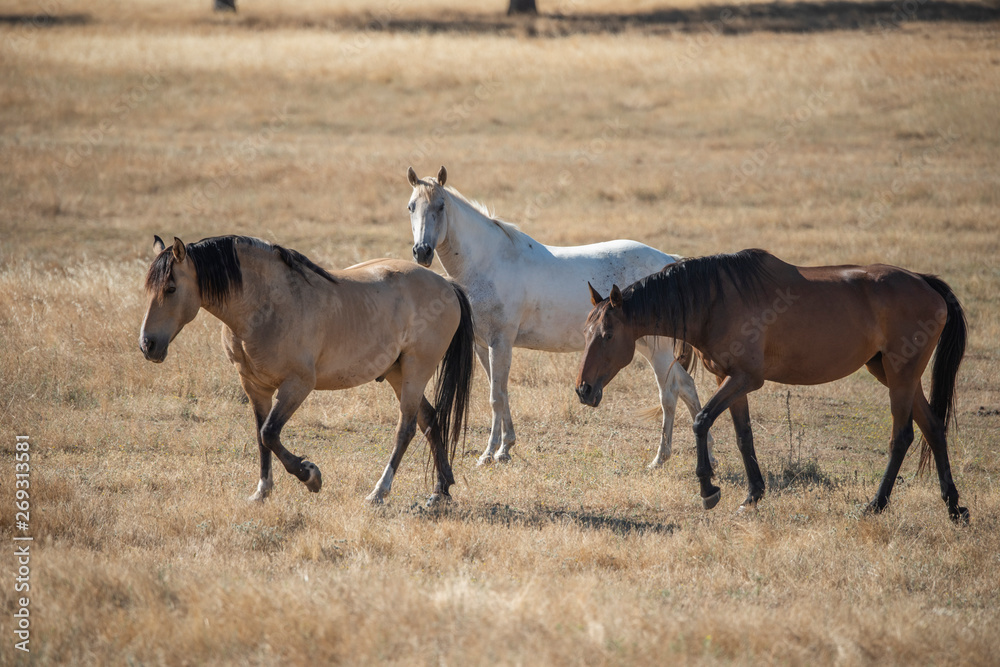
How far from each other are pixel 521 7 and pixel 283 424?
42.2 m

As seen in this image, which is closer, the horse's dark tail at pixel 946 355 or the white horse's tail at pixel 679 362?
the horse's dark tail at pixel 946 355

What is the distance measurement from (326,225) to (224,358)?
8067 mm

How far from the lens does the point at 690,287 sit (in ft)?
20.9

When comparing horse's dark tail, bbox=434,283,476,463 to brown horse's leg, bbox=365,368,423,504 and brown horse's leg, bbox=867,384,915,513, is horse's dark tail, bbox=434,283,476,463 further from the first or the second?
brown horse's leg, bbox=867,384,915,513

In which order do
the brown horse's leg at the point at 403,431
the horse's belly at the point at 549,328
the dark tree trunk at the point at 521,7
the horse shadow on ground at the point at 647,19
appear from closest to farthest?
the brown horse's leg at the point at 403,431 → the horse's belly at the point at 549,328 → the horse shadow on ground at the point at 647,19 → the dark tree trunk at the point at 521,7

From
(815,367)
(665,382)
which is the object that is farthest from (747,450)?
(665,382)

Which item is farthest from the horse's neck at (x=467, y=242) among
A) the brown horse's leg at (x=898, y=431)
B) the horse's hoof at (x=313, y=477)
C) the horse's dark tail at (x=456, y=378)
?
the brown horse's leg at (x=898, y=431)

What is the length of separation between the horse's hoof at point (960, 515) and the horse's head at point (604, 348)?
2625 millimetres

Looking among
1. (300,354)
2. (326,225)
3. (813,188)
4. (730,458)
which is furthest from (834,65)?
(300,354)

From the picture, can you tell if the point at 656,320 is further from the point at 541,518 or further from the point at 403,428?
the point at 403,428

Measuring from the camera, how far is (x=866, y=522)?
234 inches

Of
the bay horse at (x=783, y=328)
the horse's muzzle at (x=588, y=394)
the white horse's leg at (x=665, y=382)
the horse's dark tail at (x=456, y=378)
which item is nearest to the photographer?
the horse's muzzle at (x=588, y=394)

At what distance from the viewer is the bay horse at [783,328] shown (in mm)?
6273

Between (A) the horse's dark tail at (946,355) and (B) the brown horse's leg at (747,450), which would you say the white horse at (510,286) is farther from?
(A) the horse's dark tail at (946,355)
